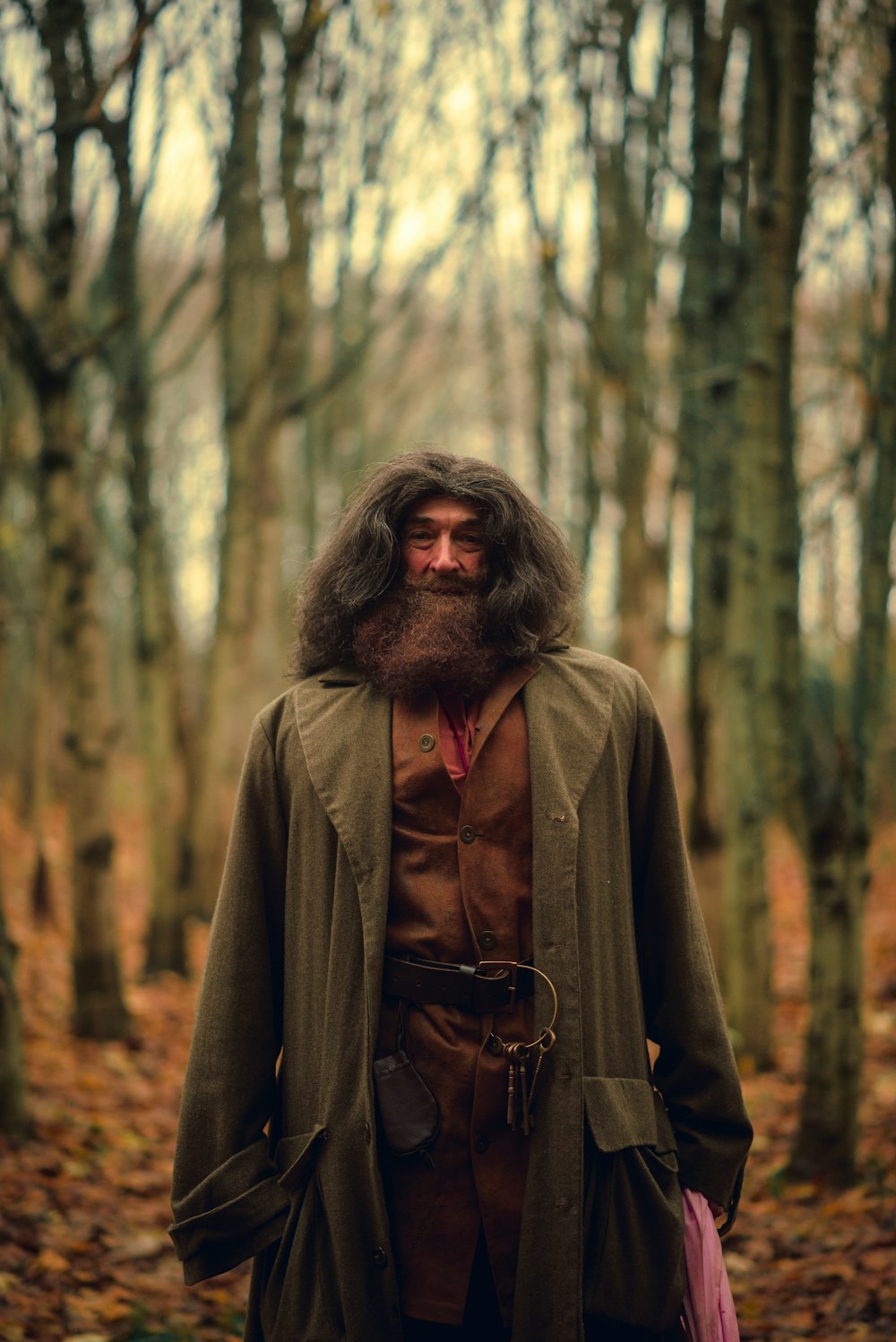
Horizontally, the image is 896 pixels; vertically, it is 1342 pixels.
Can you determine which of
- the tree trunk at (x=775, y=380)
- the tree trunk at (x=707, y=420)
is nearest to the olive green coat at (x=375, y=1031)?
the tree trunk at (x=775, y=380)

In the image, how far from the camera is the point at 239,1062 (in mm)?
2410

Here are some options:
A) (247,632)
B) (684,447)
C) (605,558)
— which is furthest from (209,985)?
(605,558)

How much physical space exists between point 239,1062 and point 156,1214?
2479 millimetres

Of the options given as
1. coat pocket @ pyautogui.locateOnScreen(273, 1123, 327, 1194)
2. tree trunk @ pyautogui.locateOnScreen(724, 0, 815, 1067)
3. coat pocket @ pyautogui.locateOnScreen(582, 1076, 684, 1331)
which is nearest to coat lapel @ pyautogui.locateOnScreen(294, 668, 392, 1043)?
coat pocket @ pyautogui.locateOnScreen(273, 1123, 327, 1194)

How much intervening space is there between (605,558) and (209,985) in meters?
13.1

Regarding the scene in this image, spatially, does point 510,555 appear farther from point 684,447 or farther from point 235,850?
point 684,447

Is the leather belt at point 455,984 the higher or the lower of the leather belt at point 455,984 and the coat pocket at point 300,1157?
the higher

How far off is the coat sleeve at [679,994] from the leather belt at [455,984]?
1.17 ft

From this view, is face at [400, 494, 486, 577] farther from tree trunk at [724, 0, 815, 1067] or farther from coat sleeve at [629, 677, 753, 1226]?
tree trunk at [724, 0, 815, 1067]

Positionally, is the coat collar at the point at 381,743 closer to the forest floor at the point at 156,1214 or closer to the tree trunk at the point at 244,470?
the forest floor at the point at 156,1214

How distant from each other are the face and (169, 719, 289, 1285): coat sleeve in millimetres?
528

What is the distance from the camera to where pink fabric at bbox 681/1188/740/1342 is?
2275mm

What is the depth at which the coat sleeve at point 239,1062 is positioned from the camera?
229cm

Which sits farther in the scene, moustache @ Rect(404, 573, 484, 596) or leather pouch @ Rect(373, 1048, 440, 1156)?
moustache @ Rect(404, 573, 484, 596)
